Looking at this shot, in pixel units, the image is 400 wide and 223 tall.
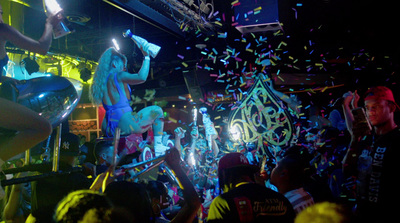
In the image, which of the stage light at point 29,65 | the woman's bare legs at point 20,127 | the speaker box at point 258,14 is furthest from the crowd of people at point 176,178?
the stage light at point 29,65

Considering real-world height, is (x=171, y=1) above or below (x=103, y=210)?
above

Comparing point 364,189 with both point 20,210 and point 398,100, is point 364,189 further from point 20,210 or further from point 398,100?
point 398,100

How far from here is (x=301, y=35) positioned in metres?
7.72

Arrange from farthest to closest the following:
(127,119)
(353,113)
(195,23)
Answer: (195,23), (127,119), (353,113)

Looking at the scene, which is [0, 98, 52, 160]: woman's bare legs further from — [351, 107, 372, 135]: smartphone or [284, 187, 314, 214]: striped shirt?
[351, 107, 372, 135]: smartphone

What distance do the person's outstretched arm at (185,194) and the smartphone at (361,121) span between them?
1.88 metres

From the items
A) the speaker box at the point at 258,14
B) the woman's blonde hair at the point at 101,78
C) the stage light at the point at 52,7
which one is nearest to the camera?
the stage light at the point at 52,7

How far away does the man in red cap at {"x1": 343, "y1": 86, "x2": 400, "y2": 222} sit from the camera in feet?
7.95

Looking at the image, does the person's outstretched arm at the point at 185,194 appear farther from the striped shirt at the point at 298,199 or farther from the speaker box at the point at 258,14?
the speaker box at the point at 258,14

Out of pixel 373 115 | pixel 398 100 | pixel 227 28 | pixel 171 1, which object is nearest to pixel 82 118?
pixel 227 28

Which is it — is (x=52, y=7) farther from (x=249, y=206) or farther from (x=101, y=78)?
(x=249, y=206)

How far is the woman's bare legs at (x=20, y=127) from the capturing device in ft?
5.73

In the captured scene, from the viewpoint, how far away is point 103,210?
4.99 ft

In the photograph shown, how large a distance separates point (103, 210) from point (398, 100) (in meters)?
7.41
